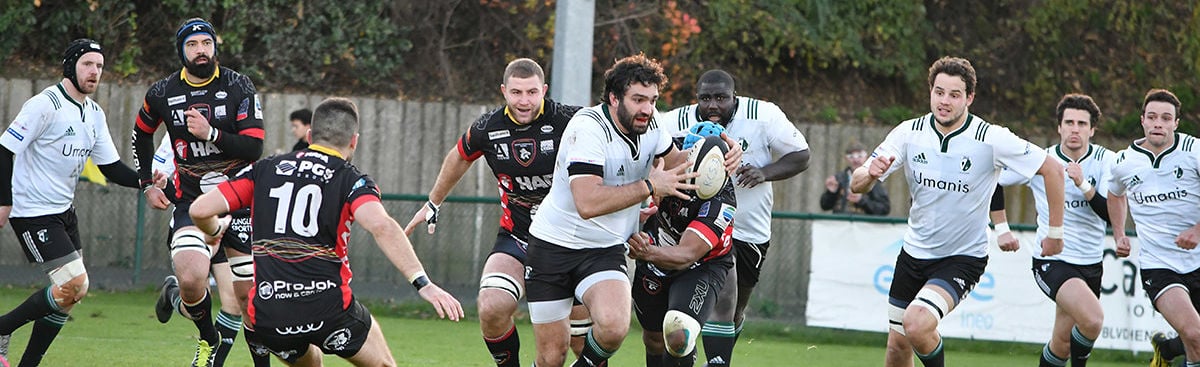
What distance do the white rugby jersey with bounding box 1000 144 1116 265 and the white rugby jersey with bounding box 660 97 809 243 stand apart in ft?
6.60

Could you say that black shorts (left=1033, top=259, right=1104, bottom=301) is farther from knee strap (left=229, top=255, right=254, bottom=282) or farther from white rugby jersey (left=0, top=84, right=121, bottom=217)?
white rugby jersey (left=0, top=84, right=121, bottom=217)

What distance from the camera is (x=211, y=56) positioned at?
8625 mm

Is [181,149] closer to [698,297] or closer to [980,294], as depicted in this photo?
[698,297]

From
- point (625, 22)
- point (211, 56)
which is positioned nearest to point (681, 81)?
point (625, 22)

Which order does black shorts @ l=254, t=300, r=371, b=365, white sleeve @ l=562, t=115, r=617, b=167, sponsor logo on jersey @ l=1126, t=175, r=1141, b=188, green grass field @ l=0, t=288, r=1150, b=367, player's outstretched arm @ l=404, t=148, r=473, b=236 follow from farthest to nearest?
green grass field @ l=0, t=288, r=1150, b=367, sponsor logo on jersey @ l=1126, t=175, r=1141, b=188, player's outstretched arm @ l=404, t=148, r=473, b=236, white sleeve @ l=562, t=115, r=617, b=167, black shorts @ l=254, t=300, r=371, b=365

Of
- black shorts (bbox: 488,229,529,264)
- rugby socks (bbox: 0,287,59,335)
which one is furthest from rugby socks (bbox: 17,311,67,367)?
black shorts (bbox: 488,229,529,264)

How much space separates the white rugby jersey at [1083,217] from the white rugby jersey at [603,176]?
349 centimetres

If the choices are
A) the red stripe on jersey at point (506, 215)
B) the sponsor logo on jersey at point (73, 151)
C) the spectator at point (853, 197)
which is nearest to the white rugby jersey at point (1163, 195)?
the red stripe on jersey at point (506, 215)

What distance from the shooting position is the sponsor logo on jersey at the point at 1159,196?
9.16 metres

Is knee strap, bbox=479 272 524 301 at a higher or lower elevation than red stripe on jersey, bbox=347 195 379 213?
lower

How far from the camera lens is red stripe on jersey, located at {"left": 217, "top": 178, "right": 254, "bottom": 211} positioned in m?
6.29

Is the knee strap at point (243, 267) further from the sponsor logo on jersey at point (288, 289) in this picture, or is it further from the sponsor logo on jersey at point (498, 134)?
the sponsor logo on jersey at point (288, 289)

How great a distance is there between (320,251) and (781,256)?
8546 millimetres

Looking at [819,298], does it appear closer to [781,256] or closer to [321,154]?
[781,256]
